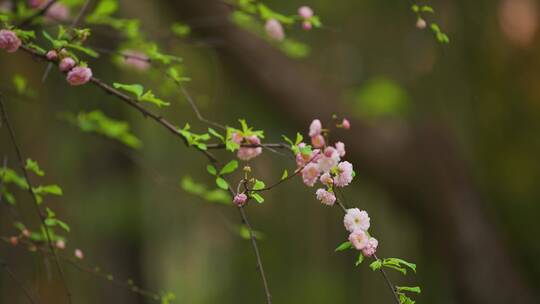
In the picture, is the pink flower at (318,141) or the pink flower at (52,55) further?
the pink flower at (52,55)

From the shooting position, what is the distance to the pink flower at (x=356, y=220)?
0.96 m

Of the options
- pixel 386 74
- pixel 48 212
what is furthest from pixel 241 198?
pixel 386 74

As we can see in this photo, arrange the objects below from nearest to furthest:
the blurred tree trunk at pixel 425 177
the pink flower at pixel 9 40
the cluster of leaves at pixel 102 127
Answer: the pink flower at pixel 9 40 → the cluster of leaves at pixel 102 127 → the blurred tree trunk at pixel 425 177

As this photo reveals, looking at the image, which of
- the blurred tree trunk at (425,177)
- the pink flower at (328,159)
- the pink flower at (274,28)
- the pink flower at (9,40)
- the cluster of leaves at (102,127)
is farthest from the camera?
the blurred tree trunk at (425,177)

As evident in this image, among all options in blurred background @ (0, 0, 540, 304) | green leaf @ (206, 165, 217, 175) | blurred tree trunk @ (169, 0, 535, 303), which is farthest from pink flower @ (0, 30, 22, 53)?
blurred tree trunk @ (169, 0, 535, 303)

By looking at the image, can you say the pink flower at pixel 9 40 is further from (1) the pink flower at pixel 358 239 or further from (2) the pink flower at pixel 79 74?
(1) the pink flower at pixel 358 239

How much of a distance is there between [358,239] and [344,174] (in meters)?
0.10

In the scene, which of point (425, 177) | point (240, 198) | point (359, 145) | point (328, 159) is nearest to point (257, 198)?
point (240, 198)

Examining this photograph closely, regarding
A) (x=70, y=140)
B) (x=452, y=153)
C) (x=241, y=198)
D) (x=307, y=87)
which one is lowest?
(x=70, y=140)

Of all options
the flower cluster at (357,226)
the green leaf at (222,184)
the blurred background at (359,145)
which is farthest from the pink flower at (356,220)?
the blurred background at (359,145)

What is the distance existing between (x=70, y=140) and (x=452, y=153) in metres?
2.67

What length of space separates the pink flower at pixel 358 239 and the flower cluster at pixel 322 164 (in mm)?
59

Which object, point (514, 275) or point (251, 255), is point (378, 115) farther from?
point (251, 255)

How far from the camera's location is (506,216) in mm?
3094
